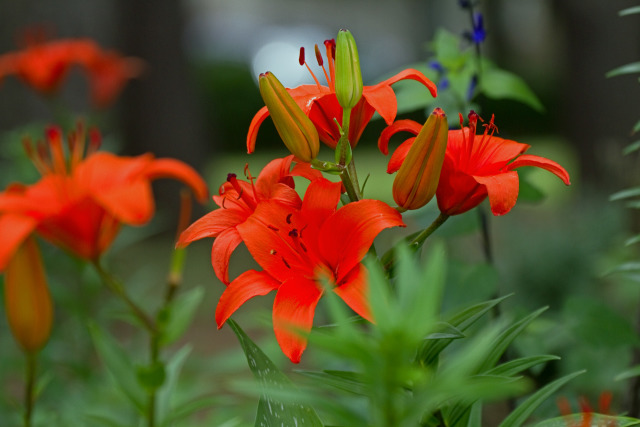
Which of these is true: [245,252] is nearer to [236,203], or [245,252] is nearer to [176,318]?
[176,318]

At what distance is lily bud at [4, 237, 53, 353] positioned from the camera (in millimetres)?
661

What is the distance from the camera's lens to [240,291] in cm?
53

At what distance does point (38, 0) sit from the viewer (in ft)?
11.0

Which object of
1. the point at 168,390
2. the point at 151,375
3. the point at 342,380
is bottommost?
the point at 168,390

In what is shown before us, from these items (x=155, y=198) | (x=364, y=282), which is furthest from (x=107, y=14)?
(x=364, y=282)

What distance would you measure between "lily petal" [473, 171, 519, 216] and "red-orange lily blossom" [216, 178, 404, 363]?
7 centimetres

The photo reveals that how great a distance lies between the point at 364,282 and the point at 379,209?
0.06 metres

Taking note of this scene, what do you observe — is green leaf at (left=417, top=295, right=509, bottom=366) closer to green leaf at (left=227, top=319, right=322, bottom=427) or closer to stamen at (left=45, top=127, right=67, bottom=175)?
green leaf at (left=227, top=319, right=322, bottom=427)

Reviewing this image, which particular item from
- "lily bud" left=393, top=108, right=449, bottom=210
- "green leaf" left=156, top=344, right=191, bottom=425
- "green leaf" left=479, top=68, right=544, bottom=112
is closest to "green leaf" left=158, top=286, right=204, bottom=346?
"green leaf" left=156, top=344, right=191, bottom=425

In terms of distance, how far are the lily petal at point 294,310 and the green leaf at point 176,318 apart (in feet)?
0.96

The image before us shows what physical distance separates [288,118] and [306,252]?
0.11m

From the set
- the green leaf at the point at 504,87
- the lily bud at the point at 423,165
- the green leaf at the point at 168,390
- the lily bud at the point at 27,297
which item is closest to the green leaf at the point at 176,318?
the green leaf at the point at 168,390

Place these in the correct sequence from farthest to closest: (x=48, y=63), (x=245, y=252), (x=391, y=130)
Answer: (x=245, y=252)
(x=48, y=63)
(x=391, y=130)

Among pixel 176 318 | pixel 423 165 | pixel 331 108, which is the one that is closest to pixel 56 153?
pixel 176 318
